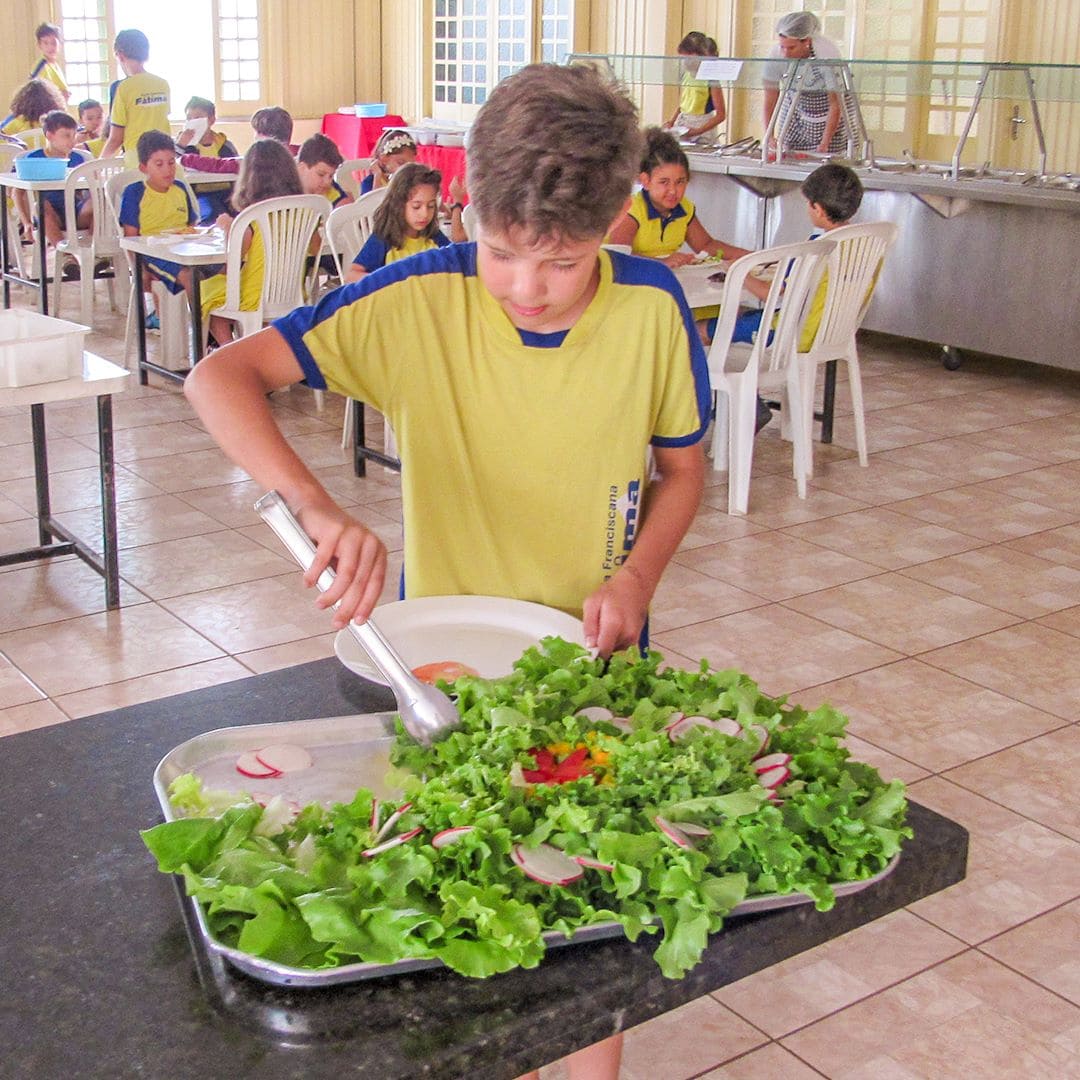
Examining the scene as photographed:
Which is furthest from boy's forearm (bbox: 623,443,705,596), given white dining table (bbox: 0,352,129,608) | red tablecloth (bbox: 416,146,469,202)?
red tablecloth (bbox: 416,146,469,202)

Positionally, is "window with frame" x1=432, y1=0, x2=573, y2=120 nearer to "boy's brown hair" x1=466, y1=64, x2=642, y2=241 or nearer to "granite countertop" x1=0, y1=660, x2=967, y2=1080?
"boy's brown hair" x1=466, y1=64, x2=642, y2=241

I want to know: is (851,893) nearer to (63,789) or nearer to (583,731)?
(583,731)

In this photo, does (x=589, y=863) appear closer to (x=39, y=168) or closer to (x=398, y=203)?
(x=398, y=203)

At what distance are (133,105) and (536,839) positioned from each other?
7699 mm

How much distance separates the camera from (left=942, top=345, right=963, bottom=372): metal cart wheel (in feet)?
21.3

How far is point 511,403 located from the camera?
147 cm

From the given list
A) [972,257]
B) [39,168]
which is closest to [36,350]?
[39,168]

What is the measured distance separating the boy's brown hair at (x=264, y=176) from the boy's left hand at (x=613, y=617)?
459cm

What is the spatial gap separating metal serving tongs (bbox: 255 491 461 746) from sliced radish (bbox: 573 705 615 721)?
10cm

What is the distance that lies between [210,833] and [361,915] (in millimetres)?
147

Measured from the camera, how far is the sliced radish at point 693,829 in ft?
3.18

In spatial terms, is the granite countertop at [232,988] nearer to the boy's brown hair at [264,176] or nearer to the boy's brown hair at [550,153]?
the boy's brown hair at [550,153]

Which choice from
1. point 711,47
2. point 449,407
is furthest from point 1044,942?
point 711,47

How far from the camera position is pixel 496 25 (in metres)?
11.8
